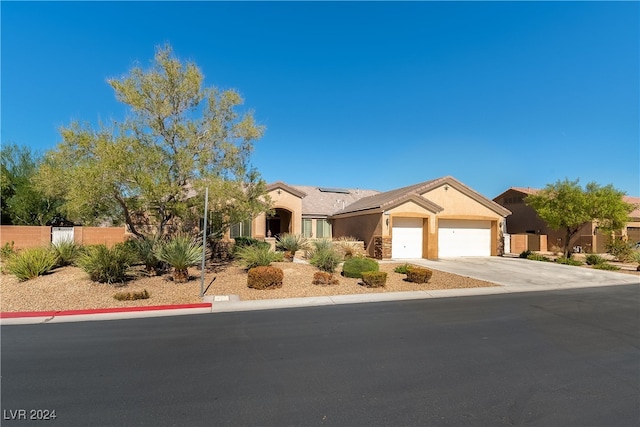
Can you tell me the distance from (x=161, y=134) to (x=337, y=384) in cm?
1187

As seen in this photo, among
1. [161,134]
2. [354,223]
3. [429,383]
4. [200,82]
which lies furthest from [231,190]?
[354,223]

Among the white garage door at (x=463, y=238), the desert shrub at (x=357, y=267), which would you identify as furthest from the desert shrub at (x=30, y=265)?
the white garage door at (x=463, y=238)

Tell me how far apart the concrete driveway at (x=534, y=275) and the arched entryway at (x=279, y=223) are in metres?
12.1

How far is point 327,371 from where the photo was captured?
16.9 ft

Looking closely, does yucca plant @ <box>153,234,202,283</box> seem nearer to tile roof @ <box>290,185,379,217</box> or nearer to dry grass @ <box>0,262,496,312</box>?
dry grass @ <box>0,262,496,312</box>

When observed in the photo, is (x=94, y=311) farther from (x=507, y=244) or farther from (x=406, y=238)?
(x=507, y=244)

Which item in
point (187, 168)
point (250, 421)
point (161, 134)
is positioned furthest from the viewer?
point (161, 134)

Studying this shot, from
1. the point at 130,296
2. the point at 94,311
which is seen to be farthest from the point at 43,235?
the point at 94,311

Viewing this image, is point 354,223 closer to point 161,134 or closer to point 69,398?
point 161,134

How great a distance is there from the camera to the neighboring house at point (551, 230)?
3073 centimetres

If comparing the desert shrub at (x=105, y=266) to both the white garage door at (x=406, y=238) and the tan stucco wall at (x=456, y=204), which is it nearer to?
the white garage door at (x=406, y=238)

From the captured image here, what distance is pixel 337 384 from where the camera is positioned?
471cm

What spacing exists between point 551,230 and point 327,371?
34.3 m

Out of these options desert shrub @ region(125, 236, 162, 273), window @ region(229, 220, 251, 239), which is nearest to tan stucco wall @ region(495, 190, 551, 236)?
window @ region(229, 220, 251, 239)
